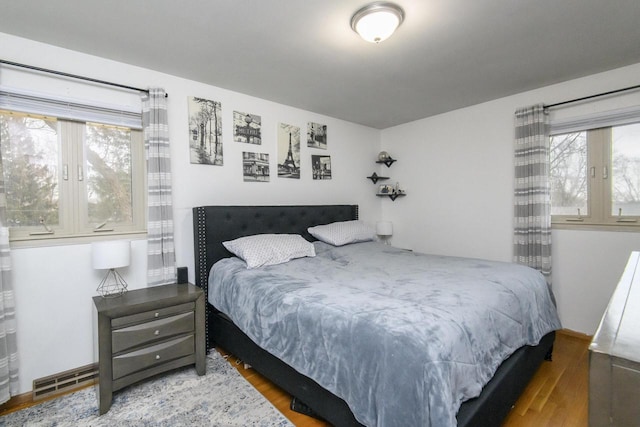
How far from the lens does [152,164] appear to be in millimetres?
2340

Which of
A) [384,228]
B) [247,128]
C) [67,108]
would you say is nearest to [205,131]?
[247,128]

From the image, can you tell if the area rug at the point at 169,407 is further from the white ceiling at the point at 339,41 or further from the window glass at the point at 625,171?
the window glass at the point at 625,171

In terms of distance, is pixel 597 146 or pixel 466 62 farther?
pixel 597 146

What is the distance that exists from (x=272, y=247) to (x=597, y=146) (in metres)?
3.08

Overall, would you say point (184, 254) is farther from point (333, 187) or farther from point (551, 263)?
point (551, 263)

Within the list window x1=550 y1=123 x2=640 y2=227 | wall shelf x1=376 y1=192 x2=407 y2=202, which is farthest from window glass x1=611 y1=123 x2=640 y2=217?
wall shelf x1=376 y1=192 x2=407 y2=202

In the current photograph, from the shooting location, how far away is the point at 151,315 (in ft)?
6.40

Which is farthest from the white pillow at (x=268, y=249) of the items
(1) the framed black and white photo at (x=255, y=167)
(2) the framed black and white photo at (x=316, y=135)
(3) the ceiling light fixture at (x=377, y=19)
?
(3) the ceiling light fixture at (x=377, y=19)

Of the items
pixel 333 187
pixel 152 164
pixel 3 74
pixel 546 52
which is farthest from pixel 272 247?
pixel 546 52

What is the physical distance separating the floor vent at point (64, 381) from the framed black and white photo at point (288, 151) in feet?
7.56

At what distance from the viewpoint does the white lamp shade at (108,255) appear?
194cm

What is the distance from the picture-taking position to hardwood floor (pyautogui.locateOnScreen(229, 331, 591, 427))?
1667 mm

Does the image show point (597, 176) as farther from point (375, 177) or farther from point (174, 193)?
point (174, 193)

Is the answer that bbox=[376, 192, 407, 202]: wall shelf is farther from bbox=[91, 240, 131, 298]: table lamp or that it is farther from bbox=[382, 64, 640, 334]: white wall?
bbox=[91, 240, 131, 298]: table lamp
